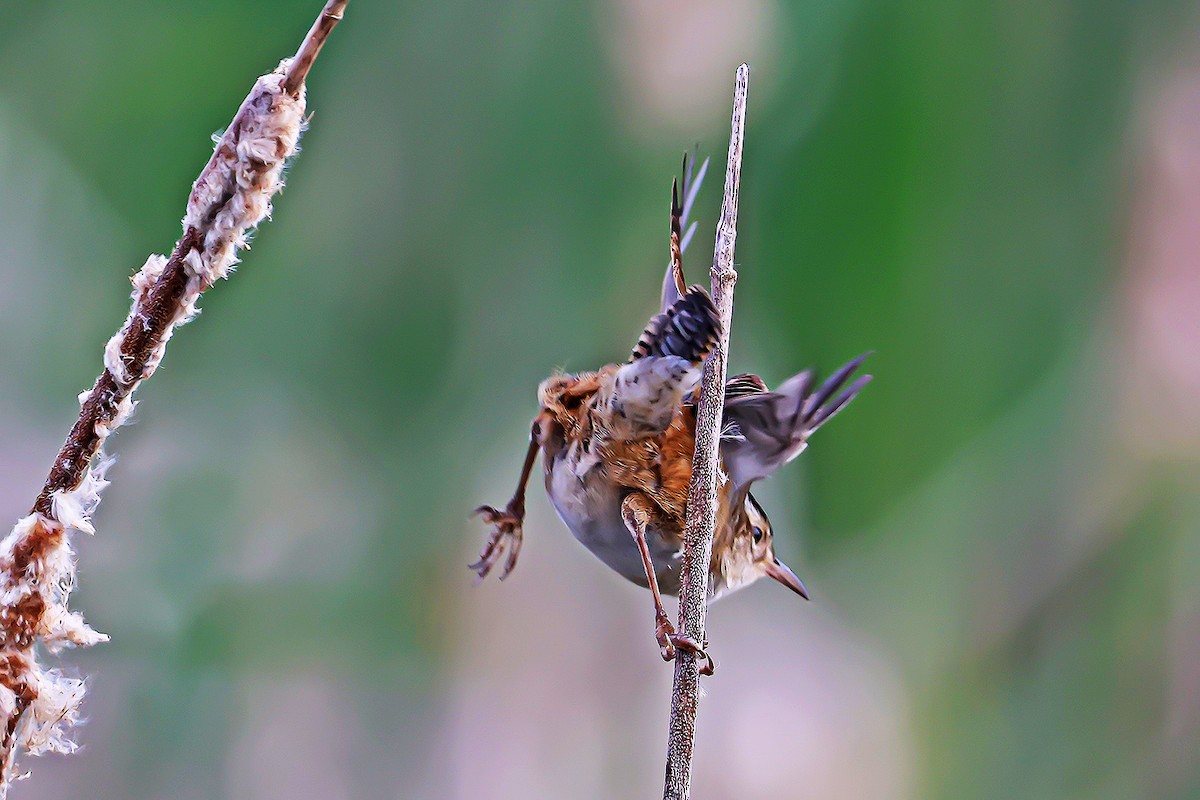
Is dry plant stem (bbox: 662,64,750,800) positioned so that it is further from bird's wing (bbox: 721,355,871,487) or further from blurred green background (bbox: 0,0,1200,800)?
blurred green background (bbox: 0,0,1200,800)

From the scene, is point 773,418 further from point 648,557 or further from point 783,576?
point 783,576

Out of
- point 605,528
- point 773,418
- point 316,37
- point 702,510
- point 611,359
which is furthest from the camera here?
point 611,359

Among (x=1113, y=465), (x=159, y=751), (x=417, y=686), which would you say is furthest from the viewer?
(x=1113, y=465)

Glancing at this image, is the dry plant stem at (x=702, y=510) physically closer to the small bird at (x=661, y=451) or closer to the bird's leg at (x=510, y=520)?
the small bird at (x=661, y=451)

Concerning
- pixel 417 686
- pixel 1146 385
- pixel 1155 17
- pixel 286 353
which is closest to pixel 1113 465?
pixel 1146 385

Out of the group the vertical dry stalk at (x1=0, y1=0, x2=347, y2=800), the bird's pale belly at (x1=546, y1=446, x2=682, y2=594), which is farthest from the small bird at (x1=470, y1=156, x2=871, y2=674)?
the vertical dry stalk at (x1=0, y1=0, x2=347, y2=800)

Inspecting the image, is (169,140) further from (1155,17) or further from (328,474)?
(1155,17)

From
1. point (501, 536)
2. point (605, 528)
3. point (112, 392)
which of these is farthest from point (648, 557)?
point (112, 392)
